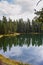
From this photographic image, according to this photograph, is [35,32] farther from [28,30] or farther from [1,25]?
[1,25]

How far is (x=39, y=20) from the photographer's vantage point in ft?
9.90

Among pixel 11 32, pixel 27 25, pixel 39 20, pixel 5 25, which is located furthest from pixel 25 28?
pixel 39 20

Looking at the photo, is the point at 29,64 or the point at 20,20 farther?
the point at 20,20

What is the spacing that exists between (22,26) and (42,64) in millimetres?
110368

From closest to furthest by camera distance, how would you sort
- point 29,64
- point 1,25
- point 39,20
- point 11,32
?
point 39,20, point 29,64, point 1,25, point 11,32

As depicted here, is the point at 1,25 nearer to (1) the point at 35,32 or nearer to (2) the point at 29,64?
(1) the point at 35,32

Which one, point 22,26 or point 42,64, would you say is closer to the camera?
point 42,64

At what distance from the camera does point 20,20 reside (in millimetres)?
139000

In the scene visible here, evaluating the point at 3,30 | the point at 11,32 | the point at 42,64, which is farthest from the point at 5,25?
the point at 42,64

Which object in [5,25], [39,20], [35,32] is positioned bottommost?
[35,32]

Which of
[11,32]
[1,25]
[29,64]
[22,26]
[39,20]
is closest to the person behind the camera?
[39,20]

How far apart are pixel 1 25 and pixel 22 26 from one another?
4039 centimetres

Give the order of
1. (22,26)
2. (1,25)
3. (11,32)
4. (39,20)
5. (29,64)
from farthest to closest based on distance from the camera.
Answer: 1. (22,26)
2. (11,32)
3. (1,25)
4. (29,64)
5. (39,20)

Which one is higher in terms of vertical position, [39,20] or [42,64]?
[39,20]
